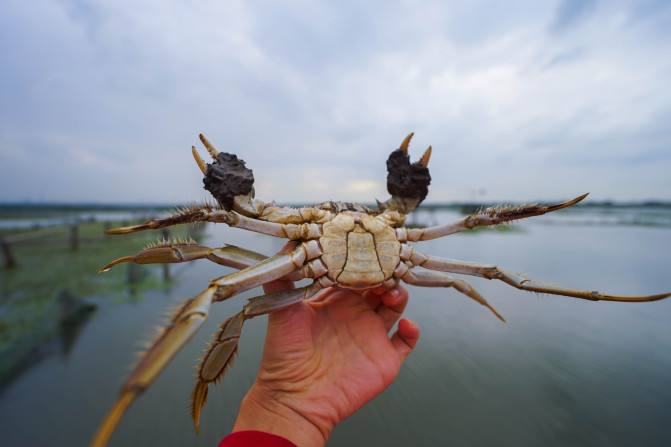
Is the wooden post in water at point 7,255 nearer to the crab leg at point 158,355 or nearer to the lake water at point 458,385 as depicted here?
the lake water at point 458,385

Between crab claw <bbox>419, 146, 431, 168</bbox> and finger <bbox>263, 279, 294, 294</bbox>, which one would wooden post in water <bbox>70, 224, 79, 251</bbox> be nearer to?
finger <bbox>263, 279, 294, 294</bbox>

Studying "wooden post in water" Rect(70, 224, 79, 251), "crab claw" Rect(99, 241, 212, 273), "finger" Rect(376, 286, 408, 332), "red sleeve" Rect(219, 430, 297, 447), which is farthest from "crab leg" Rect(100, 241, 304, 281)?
"wooden post in water" Rect(70, 224, 79, 251)

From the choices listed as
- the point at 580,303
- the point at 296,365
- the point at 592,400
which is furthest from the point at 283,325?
the point at 580,303

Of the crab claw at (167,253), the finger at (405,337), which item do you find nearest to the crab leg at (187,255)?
the crab claw at (167,253)

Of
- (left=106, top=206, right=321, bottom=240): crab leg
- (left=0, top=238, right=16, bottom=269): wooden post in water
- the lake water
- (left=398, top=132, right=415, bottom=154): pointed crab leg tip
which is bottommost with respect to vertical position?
the lake water

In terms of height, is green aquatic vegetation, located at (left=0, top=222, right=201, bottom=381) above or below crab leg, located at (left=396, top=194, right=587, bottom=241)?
below

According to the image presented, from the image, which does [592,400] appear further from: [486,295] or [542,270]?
[542,270]

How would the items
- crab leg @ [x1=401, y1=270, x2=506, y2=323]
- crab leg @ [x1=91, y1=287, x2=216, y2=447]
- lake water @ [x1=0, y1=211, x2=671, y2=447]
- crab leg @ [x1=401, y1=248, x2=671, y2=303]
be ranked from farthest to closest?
lake water @ [x1=0, y1=211, x2=671, y2=447]
crab leg @ [x1=401, y1=270, x2=506, y2=323]
crab leg @ [x1=401, y1=248, x2=671, y2=303]
crab leg @ [x1=91, y1=287, x2=216, y2=447]
